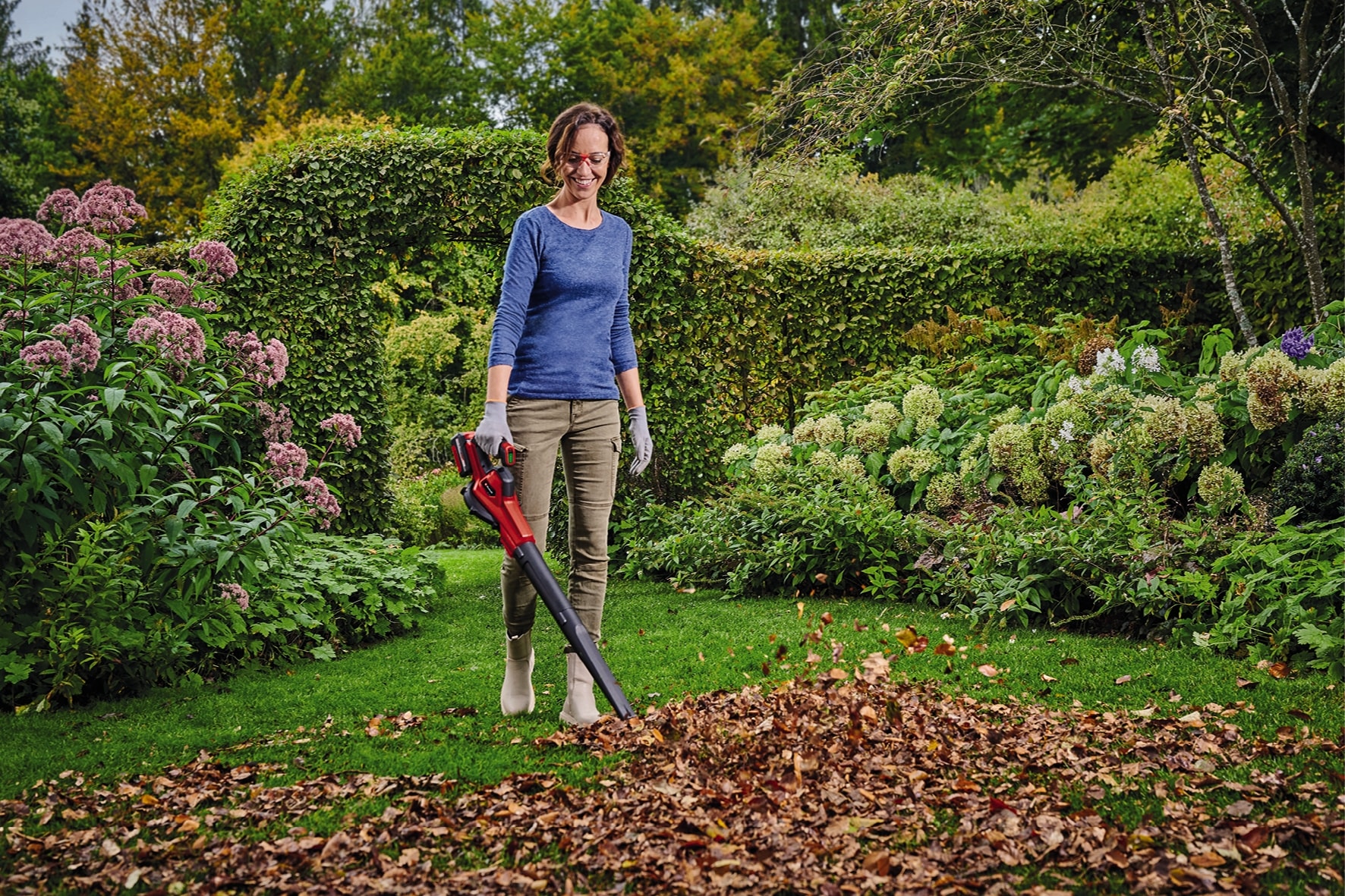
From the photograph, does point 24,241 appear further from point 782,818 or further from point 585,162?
point 782,818

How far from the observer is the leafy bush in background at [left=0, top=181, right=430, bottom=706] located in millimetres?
3418

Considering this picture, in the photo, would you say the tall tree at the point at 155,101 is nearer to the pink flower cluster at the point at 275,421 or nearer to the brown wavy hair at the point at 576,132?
the pink flower cluster at the point at 275,421

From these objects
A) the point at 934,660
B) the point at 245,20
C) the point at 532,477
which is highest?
the point at 245,20

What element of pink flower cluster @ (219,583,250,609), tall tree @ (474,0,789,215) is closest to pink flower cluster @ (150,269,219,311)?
pink flower cluster @ (219,583,250,609)

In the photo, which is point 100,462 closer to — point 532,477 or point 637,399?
point 532,477

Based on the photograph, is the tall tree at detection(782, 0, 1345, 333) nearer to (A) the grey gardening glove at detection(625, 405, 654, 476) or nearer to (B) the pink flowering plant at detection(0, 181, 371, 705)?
(A) the grey gardening glove at detection(625, 405, 654, 476)

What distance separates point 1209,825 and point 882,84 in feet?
19.9

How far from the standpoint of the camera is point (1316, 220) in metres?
8.34

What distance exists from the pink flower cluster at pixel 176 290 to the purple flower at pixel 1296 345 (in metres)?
5.06

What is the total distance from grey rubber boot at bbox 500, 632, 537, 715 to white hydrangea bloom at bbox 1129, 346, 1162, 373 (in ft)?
12.3

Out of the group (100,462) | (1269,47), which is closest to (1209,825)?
(100,462)

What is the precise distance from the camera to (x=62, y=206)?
14.2ft

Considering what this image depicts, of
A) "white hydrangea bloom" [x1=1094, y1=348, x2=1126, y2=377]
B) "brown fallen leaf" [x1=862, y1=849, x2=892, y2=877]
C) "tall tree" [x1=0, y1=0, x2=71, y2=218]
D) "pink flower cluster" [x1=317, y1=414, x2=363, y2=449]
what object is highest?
"tall tree" [x1=0, y1=0, x2=71, y2=218]

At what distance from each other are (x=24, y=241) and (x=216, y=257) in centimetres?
80
